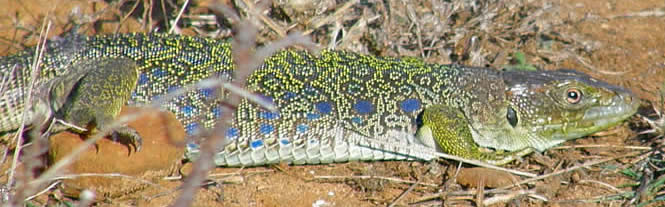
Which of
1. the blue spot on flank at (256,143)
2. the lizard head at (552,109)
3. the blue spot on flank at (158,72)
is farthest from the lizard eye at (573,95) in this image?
the blue spot on flank at (158,72)

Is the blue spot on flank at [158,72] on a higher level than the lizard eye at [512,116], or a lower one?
higher

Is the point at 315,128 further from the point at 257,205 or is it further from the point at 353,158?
the point at 257,205

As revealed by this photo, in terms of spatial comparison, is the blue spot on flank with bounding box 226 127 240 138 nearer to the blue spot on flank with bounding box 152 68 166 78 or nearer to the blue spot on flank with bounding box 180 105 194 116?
the blue spot on flank with bounding box 180 105 194 116

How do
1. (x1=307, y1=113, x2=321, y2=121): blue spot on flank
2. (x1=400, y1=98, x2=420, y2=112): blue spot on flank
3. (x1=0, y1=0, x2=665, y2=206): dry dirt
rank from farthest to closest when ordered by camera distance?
1. (x1=400, y1=98, x2=420, y2=112): blue spot on flank
2. (x1=307, y1=113, x2=321, y2=121): blue spot on flank
3. (x1=0, y1=0, x2=665, y2=206): dry dirt

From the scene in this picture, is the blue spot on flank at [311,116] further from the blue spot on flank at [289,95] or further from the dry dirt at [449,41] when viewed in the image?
the dry dirt at [449,41]

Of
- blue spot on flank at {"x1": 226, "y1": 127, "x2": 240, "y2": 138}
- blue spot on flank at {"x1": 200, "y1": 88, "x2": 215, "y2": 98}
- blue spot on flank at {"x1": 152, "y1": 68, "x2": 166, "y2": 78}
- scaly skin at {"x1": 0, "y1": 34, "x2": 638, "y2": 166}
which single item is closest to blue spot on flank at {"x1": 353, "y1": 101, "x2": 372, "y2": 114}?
scaly skin at {"x1": 0, "y1": 34, "x2": 638, "y2": 166}
